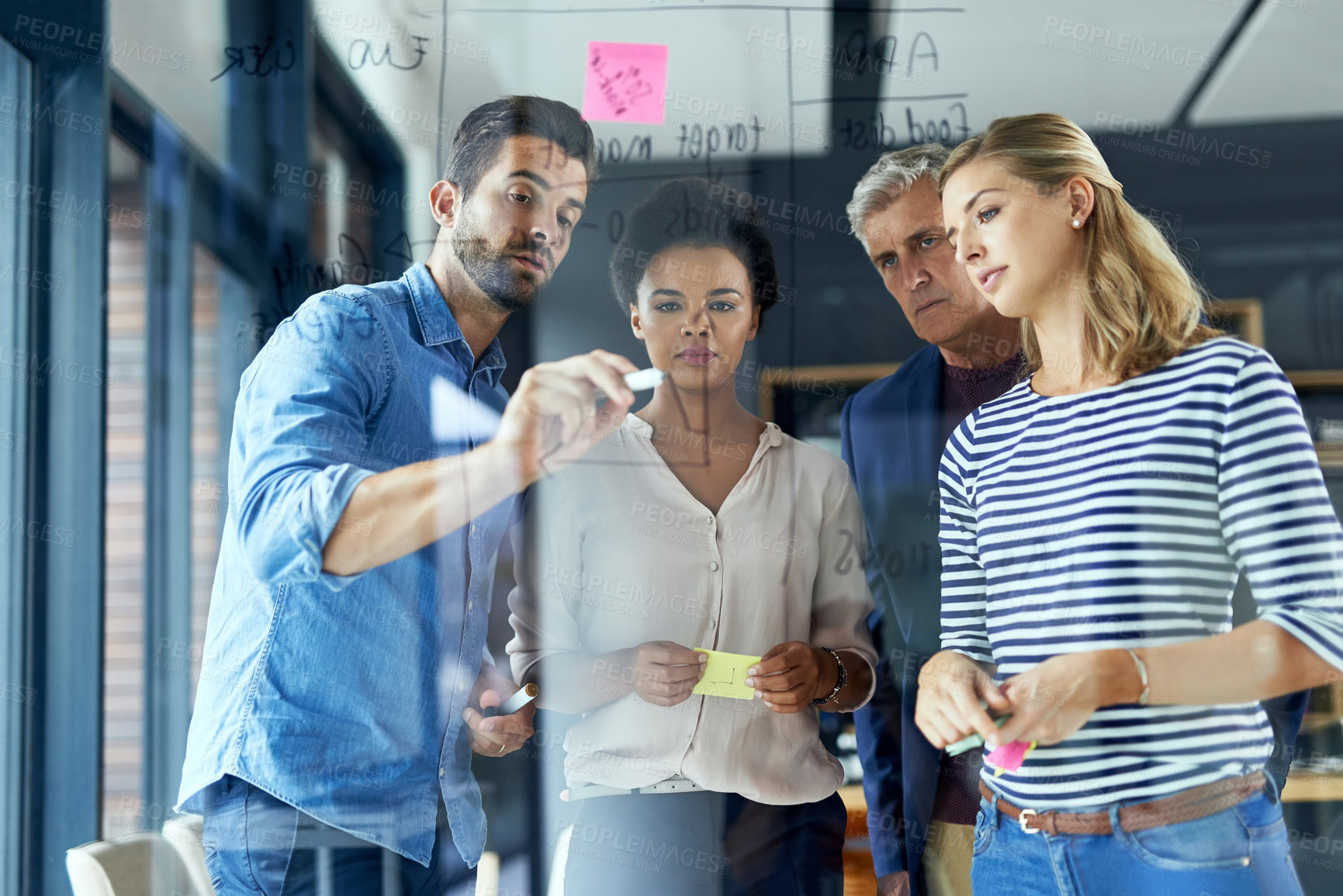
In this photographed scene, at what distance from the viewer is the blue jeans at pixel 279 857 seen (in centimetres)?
108

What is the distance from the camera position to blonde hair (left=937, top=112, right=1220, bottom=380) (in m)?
1.01

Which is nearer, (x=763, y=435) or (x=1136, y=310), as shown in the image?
(x=1136, y=310)

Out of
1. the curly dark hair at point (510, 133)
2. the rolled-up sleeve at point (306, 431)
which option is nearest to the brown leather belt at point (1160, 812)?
the rolled-up sleeve at point (306, 431)

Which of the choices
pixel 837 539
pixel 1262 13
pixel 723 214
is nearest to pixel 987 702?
pixel 837 539

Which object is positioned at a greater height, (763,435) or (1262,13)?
(1262,13)

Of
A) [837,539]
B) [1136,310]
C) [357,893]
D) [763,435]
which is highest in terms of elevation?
[1136,310]

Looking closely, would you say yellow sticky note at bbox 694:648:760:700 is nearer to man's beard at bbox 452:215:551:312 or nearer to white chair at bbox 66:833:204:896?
man's beard at bbox 452:215:551:312

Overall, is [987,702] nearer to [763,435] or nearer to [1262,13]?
[763,435]

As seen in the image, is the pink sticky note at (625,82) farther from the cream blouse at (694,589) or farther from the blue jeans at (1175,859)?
the blue jeans at (1175,859)

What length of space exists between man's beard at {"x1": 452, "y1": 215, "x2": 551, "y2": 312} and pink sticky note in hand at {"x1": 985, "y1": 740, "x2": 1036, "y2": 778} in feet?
2.41

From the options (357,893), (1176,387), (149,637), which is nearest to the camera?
(1176,387)

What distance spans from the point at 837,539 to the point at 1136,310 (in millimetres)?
412

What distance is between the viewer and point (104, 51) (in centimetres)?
129

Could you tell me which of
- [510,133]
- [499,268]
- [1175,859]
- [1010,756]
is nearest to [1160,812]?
[1175,859]
